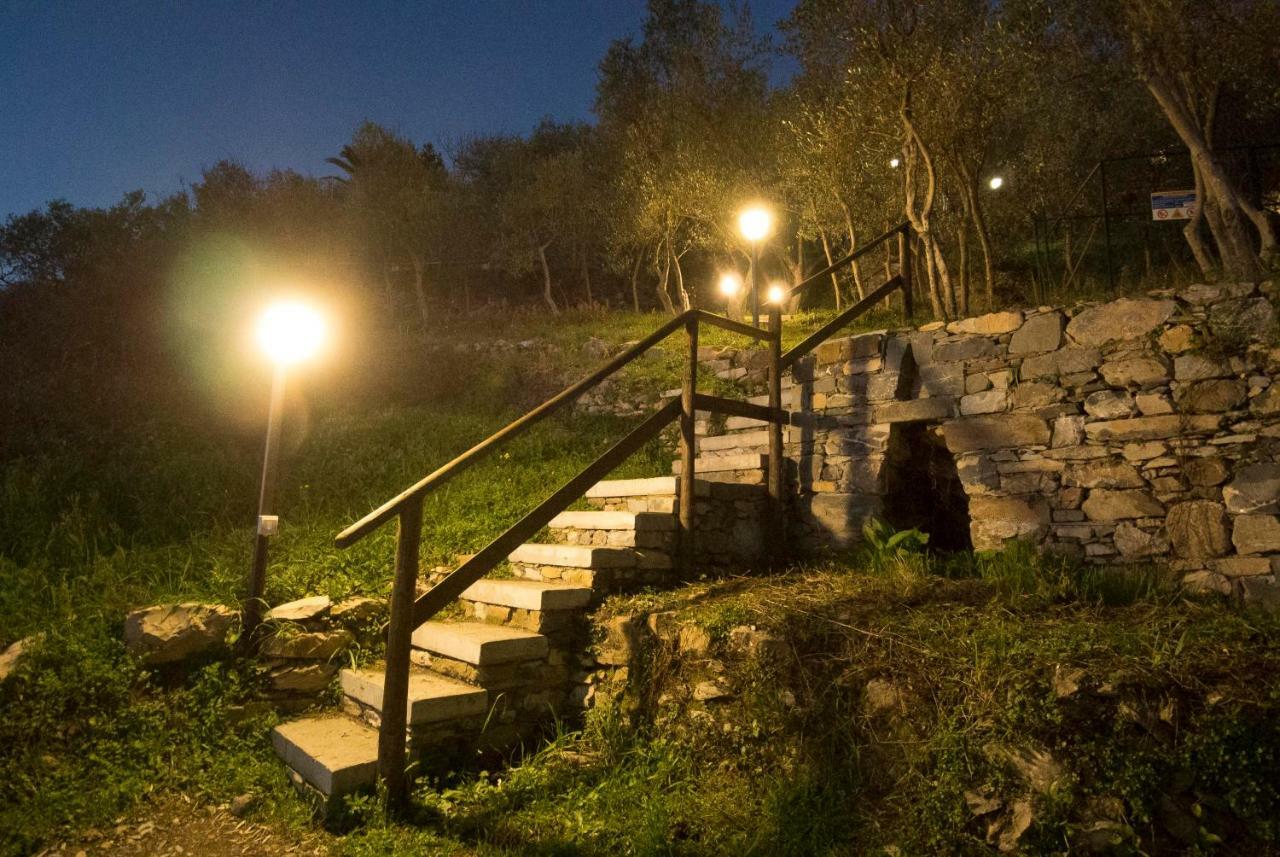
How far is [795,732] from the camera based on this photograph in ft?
11.7

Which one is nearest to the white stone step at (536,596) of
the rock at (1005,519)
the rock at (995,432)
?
the rock at (1005,519)

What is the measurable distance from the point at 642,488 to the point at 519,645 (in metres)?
1.67

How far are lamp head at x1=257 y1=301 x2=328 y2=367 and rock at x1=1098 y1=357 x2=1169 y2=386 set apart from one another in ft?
16.1

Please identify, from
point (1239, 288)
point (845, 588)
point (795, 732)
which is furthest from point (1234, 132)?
point (795, 732)

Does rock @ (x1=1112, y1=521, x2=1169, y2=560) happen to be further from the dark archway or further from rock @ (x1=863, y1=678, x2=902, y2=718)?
rock @ (x1=863, y1=678, x2=902, y2=718)

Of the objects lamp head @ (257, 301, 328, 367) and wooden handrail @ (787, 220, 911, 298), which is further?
wooden handrail @ (787, 220, 911, 298)

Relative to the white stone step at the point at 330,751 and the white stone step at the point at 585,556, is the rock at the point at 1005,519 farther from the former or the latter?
the white stone step at the point at 330,751

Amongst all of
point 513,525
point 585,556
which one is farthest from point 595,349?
point 513,525

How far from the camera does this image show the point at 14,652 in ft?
13.7

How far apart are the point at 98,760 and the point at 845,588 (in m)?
3.95

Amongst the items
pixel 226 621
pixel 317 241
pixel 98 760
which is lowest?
pixel 98 760

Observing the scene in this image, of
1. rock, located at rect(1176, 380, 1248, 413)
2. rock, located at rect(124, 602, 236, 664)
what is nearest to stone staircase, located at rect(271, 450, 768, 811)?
rock, located at rect(124, 602, 236, 664)

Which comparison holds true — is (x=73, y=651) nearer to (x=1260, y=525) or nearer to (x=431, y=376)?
(x=1260, y=525)

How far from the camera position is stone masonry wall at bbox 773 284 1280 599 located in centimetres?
444
